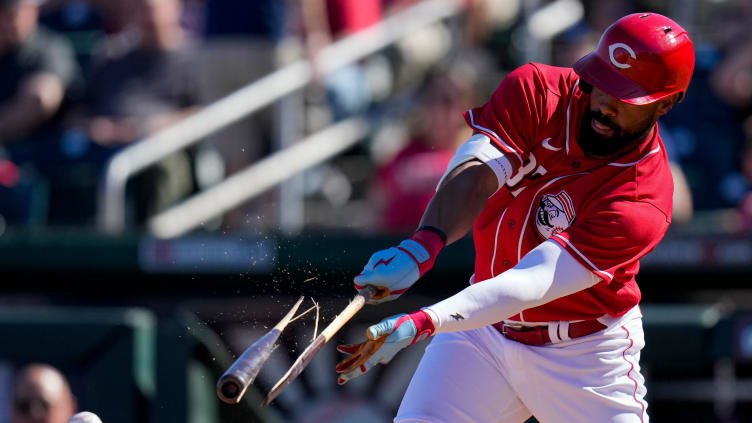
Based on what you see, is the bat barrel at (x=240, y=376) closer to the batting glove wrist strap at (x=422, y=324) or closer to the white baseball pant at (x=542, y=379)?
the batting glove wrist strap at (x=422, y=324)

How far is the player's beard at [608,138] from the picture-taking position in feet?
10.5

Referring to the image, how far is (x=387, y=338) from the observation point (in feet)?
9.23

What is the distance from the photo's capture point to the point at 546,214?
10.8 ft

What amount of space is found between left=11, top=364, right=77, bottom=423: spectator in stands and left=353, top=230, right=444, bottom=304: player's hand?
2628 mm

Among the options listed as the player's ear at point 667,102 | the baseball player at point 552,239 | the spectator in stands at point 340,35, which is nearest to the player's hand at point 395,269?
the baseball player at point 552,239

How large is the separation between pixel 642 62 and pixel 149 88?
4097 mm

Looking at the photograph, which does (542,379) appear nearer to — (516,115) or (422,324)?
(422,324)

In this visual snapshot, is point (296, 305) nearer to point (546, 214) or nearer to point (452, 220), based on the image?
point (452, 220)

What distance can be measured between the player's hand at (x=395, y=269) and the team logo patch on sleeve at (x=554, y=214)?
0.42 metres

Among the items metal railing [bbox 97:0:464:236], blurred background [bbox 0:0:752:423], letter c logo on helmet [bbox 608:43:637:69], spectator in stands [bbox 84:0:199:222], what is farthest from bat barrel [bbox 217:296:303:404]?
spectator in stands [bbox 84:0:199:222]

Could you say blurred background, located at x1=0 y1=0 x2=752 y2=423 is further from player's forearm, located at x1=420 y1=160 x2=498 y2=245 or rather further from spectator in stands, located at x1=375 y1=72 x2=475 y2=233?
player's forearm, located at x1=420 y1=160 x2=498 y2=245

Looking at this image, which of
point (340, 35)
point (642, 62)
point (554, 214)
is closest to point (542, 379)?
point (554, 214)

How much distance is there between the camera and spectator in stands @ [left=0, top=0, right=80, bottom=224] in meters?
6.63

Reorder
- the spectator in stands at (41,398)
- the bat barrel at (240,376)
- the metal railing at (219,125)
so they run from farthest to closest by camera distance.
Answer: the metal railing at (219,125)
the spectator in stands at (41,398)
the bat barrel at (240,376)
